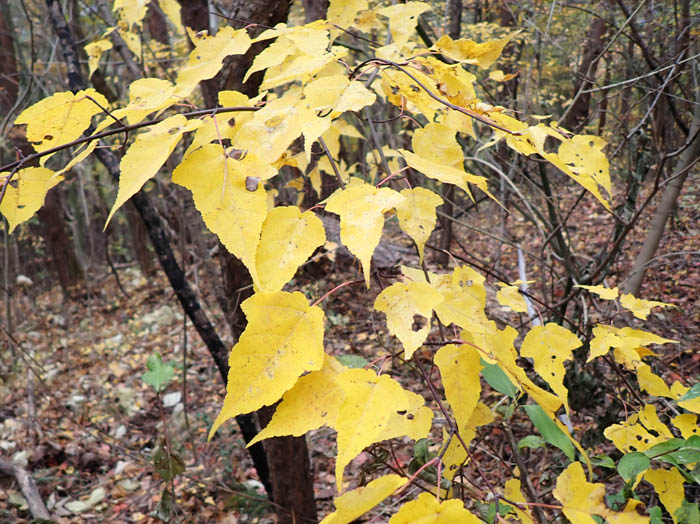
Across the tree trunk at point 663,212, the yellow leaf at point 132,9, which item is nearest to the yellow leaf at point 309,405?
the yellow leaf at point 132,9

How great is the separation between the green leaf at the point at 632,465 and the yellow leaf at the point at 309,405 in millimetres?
749

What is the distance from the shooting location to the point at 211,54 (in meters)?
0.76

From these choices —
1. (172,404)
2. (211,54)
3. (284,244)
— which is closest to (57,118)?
(211,54)

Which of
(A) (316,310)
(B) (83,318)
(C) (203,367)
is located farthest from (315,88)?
(B) (83,318)

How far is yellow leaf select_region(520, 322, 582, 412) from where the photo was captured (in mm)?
787

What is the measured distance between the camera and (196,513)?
8.93ft

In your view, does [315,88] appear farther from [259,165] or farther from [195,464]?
[195,464]

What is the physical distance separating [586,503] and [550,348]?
262 millimetres

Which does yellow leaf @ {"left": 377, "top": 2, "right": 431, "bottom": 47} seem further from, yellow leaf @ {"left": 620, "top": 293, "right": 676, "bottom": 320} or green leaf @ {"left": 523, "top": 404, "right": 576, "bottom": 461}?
yellow leaf @ {"left": 620, "top": 293, "right": 676, "bottom": 320}

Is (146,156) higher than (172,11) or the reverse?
the reverse

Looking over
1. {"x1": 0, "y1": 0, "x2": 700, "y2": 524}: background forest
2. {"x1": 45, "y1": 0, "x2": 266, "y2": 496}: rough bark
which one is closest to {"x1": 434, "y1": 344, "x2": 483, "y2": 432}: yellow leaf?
{"x1": 0, "y1": 0, "x2": 700, "y2": 524}: background forest

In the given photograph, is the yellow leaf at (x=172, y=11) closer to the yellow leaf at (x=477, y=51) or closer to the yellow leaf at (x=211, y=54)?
the yellow leaf at (x=211, y=54)

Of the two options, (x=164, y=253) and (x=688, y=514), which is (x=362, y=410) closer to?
(x=688, y=514)

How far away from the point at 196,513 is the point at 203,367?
6.83 feet
